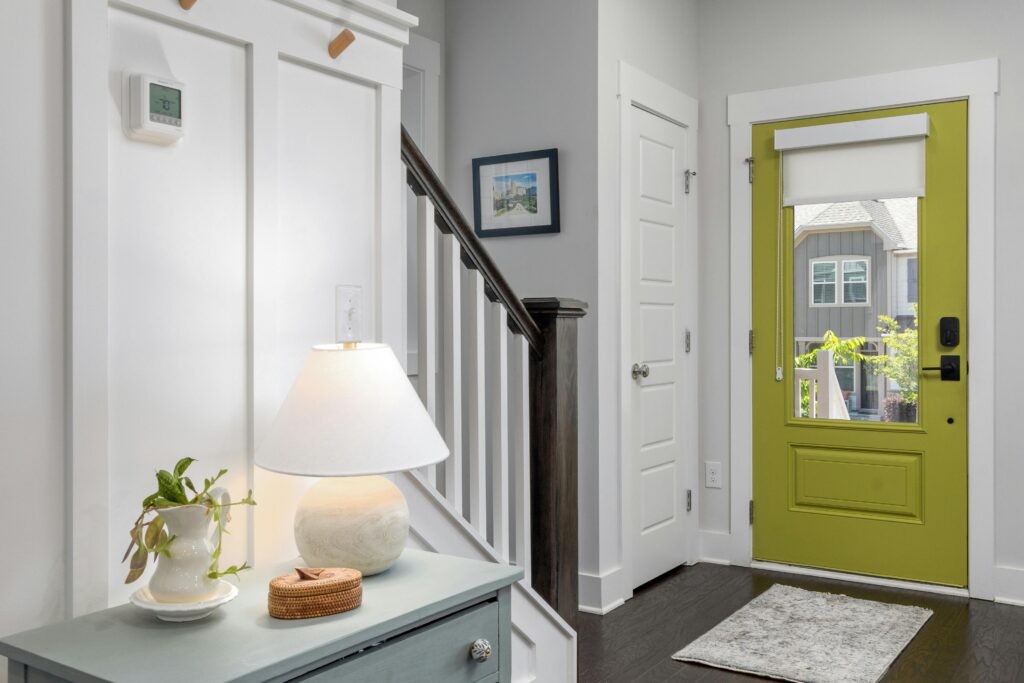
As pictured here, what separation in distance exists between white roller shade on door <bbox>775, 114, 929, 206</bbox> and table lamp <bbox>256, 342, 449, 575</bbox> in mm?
2887

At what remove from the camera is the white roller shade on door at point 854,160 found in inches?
150

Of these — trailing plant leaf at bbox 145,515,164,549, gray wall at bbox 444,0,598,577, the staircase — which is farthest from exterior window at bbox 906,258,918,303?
trailing plant leaf at bbox 145,515,164,549

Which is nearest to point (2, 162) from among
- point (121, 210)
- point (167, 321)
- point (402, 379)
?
point (121, 210)

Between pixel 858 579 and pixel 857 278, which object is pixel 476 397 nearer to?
pixel 857 278

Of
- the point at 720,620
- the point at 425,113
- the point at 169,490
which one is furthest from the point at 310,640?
the point at 425,113

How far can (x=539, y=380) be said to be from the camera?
97.7 inches

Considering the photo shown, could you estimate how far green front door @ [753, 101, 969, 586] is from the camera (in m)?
3.75

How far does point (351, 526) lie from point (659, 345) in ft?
8.40

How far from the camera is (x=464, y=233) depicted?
7.45 feet

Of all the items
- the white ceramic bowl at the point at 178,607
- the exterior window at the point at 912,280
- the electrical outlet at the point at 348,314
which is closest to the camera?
the white ceramic bowl at the point at 178,607

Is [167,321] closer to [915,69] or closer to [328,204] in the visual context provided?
[328,204]

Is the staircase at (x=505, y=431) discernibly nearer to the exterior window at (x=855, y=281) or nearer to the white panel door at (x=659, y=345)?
the white panel door at (x=659, y=345)

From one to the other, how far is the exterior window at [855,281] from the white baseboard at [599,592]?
1556 millimetres

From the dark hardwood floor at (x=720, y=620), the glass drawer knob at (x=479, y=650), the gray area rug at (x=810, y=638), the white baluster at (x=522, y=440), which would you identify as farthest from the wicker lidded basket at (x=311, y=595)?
the gray area rug at (x=810, y=638)
